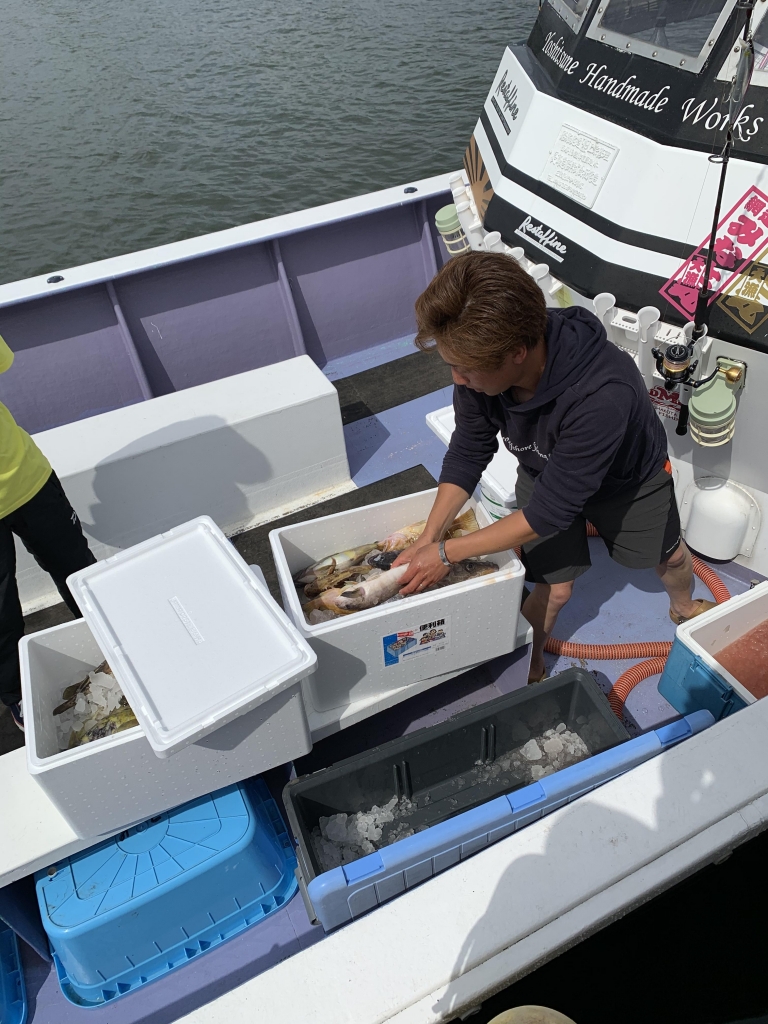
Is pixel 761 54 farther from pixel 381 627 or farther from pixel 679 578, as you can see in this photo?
pixel 381 627

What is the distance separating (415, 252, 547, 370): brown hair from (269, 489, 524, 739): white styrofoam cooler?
79 cm

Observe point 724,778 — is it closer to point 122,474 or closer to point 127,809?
point 127,809

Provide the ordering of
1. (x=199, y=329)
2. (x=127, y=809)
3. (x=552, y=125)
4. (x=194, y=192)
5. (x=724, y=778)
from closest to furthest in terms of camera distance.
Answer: (x=724, y=778)
(x=127, y=809)
(x=552, y=125)
(x=199, y=329)
(x=194, y=192)

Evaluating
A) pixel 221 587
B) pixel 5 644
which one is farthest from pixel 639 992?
pixel 5 644

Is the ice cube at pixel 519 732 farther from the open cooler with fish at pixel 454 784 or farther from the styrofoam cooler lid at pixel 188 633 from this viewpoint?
the styrofoam cooler lid at pixel 188 633

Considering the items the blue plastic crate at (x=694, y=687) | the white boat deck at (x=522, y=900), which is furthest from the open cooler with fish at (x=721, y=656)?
the white boat deck at (x=522, y=900)

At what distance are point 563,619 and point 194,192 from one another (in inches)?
353

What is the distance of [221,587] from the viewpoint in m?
2.22

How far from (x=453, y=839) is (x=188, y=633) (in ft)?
3.08

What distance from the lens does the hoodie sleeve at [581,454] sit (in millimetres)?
1904

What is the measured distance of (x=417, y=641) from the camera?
2.30 metres

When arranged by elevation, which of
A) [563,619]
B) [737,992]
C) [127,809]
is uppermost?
[127,809]

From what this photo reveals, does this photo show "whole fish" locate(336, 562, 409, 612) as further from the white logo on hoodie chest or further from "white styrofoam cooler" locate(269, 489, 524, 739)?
the white logo on hoodie chest

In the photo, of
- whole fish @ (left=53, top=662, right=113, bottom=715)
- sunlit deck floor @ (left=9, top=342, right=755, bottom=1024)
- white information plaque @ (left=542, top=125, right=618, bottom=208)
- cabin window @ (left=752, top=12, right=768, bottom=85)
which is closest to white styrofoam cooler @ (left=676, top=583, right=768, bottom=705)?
sunlit deck floor @ (left=9, top=342, right=755, bottom=1024)
